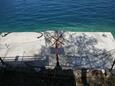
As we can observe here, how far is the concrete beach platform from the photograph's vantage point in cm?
1955

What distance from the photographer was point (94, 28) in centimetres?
2922

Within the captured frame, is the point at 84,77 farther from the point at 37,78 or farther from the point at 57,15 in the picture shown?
the point at 57,15

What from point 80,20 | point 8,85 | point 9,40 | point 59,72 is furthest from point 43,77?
point 80,20

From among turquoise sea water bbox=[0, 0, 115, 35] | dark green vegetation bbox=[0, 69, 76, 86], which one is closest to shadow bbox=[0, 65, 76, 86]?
dark green vegetation bbox=[0, 69, 76, 86]

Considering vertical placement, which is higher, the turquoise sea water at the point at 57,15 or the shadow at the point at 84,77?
the shadow at the point at 84,77

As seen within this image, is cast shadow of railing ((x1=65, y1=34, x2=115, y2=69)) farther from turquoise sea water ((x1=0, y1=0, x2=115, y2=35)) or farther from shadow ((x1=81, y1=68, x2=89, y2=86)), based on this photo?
turquoise sea water ((x1=0, y1=0, x2=115, y2=35))

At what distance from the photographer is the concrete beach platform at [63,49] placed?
19.5m

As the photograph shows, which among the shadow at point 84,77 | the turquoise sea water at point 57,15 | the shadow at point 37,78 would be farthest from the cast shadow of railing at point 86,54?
the turquoise sea water at point 57,15

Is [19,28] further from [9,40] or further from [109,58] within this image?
[109,58]

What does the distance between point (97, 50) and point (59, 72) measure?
25.4ft

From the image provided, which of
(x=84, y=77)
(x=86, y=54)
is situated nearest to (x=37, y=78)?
(x=84, y=77)

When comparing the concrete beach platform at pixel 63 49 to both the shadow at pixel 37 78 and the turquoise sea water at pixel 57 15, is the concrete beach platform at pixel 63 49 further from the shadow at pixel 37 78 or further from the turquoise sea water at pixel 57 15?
the turquoise sea water at pixel 57 15

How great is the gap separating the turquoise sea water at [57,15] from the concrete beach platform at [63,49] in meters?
5.35

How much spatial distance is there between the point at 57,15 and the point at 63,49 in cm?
1297
